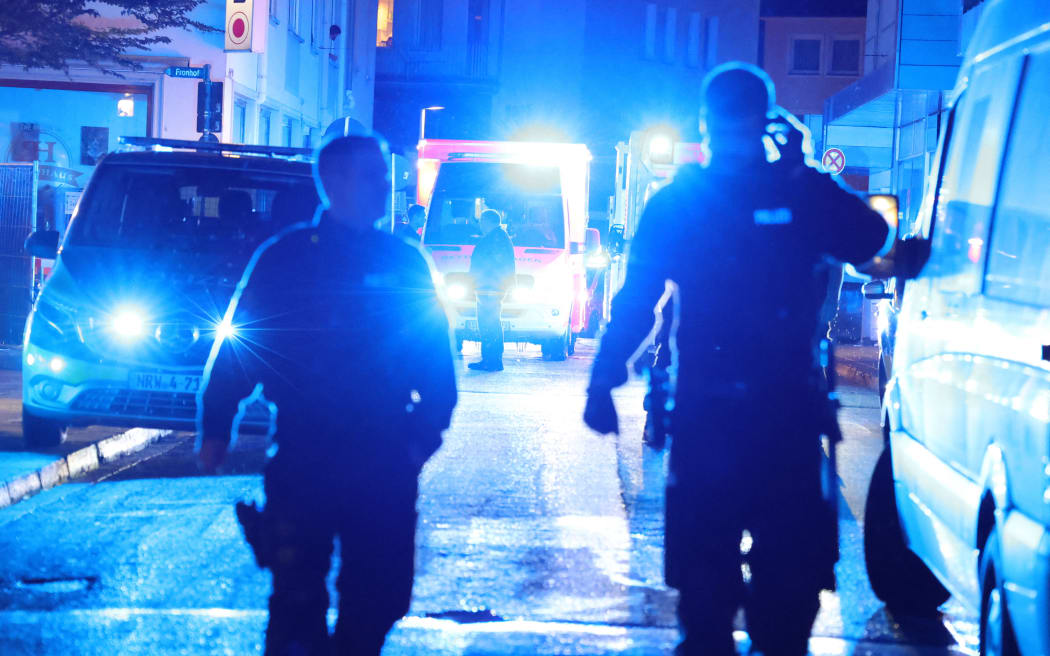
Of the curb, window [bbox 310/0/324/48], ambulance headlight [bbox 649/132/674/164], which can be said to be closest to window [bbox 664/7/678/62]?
window [bbox 310/0/324/48]

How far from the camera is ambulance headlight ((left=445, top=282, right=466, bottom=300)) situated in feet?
63.0

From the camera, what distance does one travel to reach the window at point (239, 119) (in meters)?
24.9

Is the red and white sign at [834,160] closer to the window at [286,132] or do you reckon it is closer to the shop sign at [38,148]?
the window at [286,132]

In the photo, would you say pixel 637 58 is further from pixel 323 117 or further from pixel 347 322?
pixel 347 322

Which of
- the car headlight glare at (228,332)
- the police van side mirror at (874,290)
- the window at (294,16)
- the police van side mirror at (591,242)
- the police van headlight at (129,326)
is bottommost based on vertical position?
the police van headlight at (129,326)

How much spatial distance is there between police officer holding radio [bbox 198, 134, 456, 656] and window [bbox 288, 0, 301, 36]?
25.3 m

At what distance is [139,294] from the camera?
9336 mm

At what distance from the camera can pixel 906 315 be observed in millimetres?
5996

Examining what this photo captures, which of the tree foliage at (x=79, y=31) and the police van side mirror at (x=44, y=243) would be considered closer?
the police van side mirror at (x=44, y=243)

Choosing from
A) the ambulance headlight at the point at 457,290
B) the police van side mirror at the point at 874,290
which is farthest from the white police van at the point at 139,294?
the ambulance headlight at the point at 457,290

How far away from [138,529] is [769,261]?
4.58 meters

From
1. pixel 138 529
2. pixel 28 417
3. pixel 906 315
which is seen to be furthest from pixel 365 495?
pixel 28 417

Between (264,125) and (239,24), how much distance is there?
6686 millimetres

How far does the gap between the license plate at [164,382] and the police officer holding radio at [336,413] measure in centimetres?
539
